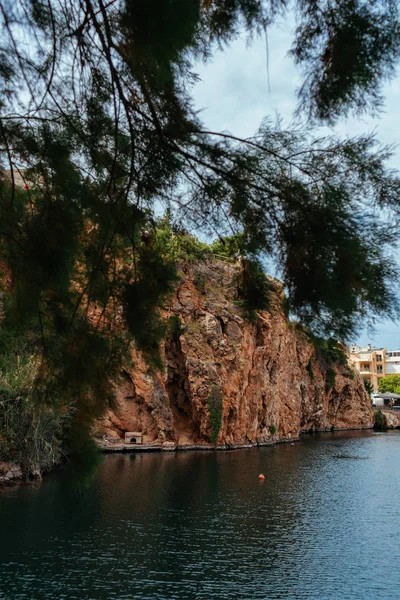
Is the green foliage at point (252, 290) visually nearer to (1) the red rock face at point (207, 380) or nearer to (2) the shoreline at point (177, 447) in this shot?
(1) the red rock face at point (207, 380)

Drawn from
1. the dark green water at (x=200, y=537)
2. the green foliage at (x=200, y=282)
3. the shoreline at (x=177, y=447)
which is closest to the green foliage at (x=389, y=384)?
the shoreline at (x=177, y=447)

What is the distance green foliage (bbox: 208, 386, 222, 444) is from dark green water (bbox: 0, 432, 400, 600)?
7.65m

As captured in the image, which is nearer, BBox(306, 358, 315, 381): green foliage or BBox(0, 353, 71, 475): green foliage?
BBox(0, 353, 71, 475): green foliage

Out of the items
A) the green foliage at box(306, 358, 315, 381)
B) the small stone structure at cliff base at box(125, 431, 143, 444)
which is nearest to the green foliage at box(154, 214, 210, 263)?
the small stone structure at cliff base at box(125, 431, 143, 444)

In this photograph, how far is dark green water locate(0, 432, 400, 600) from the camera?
32.5ft

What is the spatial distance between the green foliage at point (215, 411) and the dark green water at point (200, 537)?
7.65 m

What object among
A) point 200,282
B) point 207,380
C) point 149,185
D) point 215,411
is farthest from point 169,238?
point 200,282

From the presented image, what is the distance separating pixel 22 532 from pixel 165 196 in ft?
34.0

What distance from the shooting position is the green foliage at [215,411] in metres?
29.7

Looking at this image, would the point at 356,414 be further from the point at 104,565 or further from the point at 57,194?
the point at 57,194

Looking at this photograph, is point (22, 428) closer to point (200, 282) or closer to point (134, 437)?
point (134, 437)

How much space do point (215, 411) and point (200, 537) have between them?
16.8 meters

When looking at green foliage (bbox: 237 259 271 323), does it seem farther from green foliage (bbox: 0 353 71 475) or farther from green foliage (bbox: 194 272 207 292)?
green foliage (bbox: 194 272 207 292)

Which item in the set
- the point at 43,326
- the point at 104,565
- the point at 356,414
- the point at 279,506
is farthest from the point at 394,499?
the point at 356,414
